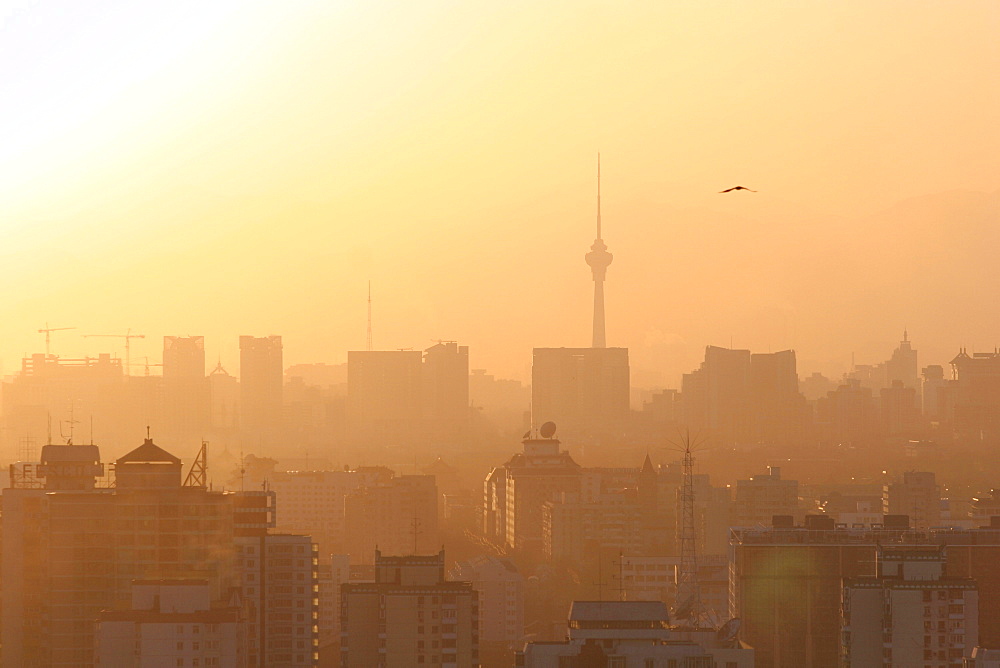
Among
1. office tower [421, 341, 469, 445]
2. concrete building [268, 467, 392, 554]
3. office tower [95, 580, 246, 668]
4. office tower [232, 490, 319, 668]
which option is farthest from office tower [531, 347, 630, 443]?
office tower [95, 580, 246, 668]

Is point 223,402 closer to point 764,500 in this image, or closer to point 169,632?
point 764,500

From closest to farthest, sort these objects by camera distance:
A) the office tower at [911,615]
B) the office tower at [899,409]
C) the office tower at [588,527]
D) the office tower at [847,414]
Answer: the office tower at [911,615]
the office tower at [588,527]
the office tower at [847,414]
the office tower at [899,409]

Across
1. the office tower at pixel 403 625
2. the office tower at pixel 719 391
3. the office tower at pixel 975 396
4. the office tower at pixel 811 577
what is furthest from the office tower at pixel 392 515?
the office tower at pixel 719 391

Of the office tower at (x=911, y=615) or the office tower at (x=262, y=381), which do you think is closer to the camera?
the office tower at (x=911, y=615)

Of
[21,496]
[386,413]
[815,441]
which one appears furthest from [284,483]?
[386,413]

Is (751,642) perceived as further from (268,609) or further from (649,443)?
(649,443)

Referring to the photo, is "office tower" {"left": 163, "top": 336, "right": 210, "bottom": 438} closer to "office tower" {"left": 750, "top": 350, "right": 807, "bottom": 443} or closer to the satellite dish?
"office tower" {"left": 750, "top": 350, "right": 807, "bottom": 443}

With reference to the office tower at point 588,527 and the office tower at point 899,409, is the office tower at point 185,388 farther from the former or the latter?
the office tower at point 899,409
